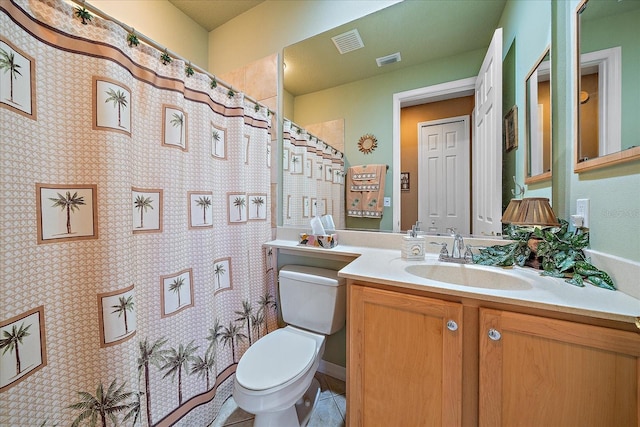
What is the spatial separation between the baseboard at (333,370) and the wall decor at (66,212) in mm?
1473

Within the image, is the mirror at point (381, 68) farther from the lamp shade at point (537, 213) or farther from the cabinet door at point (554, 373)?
the cabinet door at point (554, 373)

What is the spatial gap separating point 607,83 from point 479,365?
40.0 inches

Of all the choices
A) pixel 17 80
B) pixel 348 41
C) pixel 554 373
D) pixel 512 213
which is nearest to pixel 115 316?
pixel 17 80

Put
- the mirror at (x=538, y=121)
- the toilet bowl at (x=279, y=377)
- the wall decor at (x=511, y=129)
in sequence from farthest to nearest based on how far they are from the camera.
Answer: the wall decor at (x=511, y=129) < the mirror at (x=538, y=121) < the toilet bowl at (x=279, y=377)

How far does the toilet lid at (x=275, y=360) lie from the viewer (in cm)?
97

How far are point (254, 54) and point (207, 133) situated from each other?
1.08m

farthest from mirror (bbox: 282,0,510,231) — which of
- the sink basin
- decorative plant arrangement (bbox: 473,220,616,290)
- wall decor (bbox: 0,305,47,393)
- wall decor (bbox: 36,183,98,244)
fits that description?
wall decor (bbox: 0,305,47,393)

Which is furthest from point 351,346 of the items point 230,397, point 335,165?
point 335,165

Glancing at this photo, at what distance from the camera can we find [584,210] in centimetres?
86

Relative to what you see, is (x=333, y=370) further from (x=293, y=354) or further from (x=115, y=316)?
(x=115, y=316)

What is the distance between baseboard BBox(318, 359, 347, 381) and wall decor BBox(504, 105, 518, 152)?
5.27 feet

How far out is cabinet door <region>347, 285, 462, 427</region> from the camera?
752mm

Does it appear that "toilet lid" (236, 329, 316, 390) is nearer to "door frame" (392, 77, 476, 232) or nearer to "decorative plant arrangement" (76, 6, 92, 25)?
"door frame" (392, 77, 476, 232)

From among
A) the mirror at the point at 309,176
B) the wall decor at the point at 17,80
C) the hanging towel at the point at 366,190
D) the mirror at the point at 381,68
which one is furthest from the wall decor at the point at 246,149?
the wall decor at the point at 17,80
